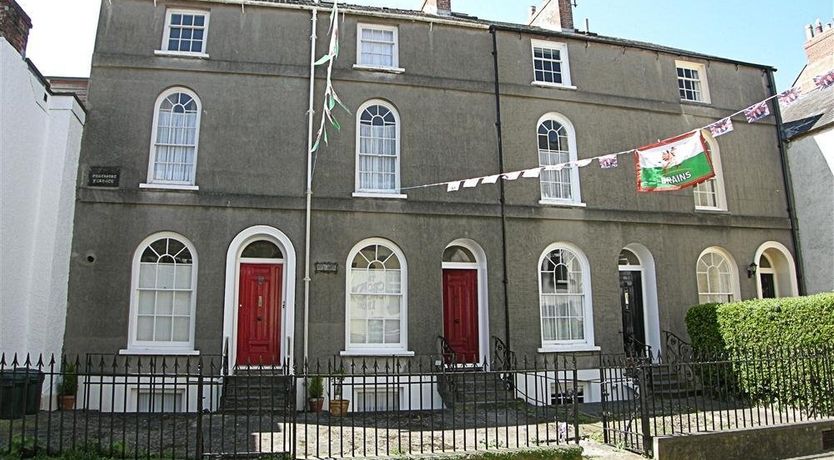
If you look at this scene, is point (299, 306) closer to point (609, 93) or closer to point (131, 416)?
point (131, 416)

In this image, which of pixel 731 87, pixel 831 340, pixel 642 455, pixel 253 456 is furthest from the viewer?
pixel 731 87

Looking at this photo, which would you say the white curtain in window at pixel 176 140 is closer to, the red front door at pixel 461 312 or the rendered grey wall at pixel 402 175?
the rendered grey wall at pixel 402 175

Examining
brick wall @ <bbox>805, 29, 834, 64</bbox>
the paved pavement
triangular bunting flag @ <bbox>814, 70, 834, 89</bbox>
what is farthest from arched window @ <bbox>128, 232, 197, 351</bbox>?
brick wall @ <bbox>805, 29, 834, 64</bbox>

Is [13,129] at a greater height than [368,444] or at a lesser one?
greater

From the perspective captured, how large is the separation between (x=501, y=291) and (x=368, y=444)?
20.3 ft

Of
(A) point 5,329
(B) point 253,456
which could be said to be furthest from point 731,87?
(A) point 5,329

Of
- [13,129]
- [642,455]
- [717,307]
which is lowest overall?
[642,455]

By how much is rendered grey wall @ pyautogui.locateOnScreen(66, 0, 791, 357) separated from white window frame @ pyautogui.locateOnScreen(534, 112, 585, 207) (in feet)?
0.64

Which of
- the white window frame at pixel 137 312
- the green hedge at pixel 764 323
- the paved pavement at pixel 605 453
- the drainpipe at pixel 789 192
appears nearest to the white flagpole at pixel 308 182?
the white window frame at pixel 137 312

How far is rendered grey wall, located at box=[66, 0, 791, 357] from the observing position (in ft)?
41.5

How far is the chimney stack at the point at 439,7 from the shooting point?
16750 millimetres

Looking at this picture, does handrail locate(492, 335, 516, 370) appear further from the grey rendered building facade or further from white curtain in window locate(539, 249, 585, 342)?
white curtain in window locate(539, 249, 585, 342)

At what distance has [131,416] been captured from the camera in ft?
36.7

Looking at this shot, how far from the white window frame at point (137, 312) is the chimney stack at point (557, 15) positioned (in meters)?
11.9
